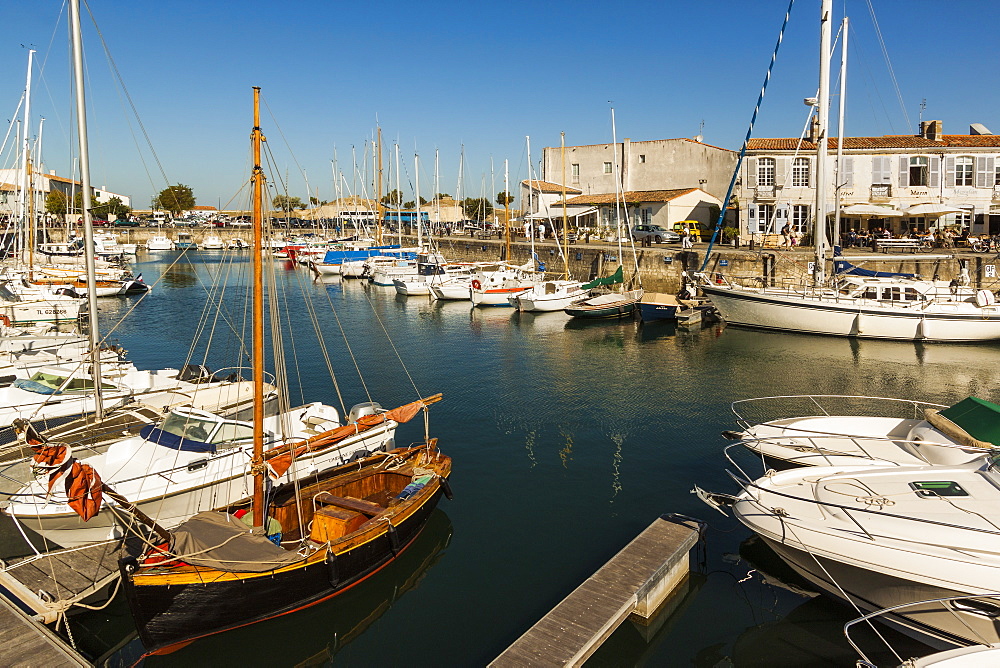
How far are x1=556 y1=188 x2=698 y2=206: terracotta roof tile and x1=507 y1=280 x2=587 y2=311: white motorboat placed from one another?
47.6 feet

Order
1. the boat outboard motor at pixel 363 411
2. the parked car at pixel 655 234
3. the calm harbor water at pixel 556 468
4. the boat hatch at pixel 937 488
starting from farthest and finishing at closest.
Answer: the parked car at pixel 655 234 → the boat outboard motor at pixel 363 411 → the calm harbor water at pixel 556 468 → the boat hatch at pixel 937 488

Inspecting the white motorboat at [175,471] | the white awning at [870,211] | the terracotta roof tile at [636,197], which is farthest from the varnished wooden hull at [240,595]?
the terracotta roof tile at [636,197]

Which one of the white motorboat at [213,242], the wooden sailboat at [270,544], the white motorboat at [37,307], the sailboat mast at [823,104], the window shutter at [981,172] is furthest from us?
the white motorboat at [213,242]

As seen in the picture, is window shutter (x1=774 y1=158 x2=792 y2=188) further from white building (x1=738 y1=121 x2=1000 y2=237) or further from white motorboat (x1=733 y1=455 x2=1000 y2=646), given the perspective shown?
white motorboat (x1=733 y1=455 x2=1000 y2=646)

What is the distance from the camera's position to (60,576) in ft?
37.3

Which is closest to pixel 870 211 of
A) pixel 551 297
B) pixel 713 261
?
pixel 713 261

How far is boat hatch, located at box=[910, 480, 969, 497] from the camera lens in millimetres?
10938

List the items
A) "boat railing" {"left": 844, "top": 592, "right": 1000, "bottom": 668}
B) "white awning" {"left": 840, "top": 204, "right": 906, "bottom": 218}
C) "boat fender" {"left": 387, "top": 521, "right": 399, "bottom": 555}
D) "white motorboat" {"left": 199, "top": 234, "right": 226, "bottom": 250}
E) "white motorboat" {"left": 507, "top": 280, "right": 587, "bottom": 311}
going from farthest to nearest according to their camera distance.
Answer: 1. "white motorboat" {"left": 199, "top": 234, "right": 226, "bottom": 250}
2. "white awning" {"left": 840, "top": 204, "right": 906, "bottom": 218}
3. "white motorboat" {"left": 507, "top": 280, "right": 587, "bottom": 311}
4. "boat fender" {"left": 387, "top": 521, "right": 399, "bottom": 555}
5. "boat railing" {"left": 844, "top": 592, "right": 1000, "bottom": 668}

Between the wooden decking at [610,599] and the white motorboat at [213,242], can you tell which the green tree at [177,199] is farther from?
the wooden decking at [610,599]

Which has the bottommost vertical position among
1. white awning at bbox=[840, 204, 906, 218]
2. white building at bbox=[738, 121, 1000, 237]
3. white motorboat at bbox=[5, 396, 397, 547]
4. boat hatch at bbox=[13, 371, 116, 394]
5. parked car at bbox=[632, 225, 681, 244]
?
white motorboat at bbox=[5, 396, 397, 547]

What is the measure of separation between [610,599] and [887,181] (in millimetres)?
45808

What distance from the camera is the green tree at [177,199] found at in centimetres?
13125

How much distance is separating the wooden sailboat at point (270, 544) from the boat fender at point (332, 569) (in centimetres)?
2

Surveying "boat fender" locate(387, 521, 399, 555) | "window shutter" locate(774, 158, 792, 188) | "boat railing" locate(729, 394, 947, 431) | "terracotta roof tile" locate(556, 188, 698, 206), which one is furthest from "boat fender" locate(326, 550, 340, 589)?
"terracotta roof tile" locate(556, 188, 698, 206)
